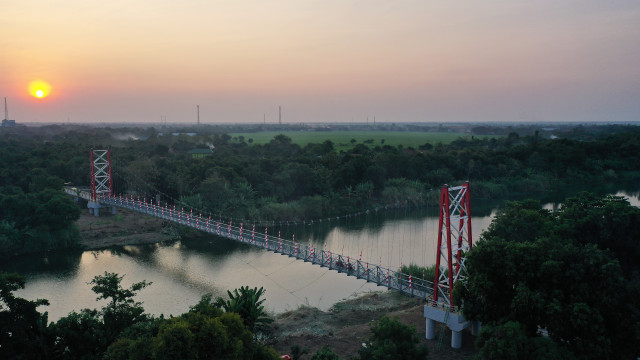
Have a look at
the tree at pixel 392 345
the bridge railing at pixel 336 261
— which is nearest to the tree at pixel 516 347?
the tree at pixel 392 345

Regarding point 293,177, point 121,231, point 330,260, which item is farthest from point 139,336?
point 293,177

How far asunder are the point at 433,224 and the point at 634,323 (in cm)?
1718

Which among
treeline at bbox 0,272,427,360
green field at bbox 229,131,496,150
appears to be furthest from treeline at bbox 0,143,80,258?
green field at bbox 229,131,496,150

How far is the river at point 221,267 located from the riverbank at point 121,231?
705 mm

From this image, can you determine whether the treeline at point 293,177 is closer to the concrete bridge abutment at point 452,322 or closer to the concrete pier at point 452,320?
the concrete bridge abutment at point 452,322

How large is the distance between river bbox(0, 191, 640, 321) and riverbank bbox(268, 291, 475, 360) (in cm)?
100

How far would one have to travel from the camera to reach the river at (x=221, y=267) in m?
15.7

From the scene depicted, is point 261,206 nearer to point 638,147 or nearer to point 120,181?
point 120,181

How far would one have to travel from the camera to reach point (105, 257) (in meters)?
20.8

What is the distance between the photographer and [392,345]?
814cm

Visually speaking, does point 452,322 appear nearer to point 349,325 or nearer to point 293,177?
point 349,325

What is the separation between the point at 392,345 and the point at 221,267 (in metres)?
12.1

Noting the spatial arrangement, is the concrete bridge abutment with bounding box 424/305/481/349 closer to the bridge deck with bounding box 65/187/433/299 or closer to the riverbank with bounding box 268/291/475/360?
the riverbank with bounding box 268/291/475/360

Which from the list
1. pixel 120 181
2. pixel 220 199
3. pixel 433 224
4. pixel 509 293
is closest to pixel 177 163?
pixel 120 181
